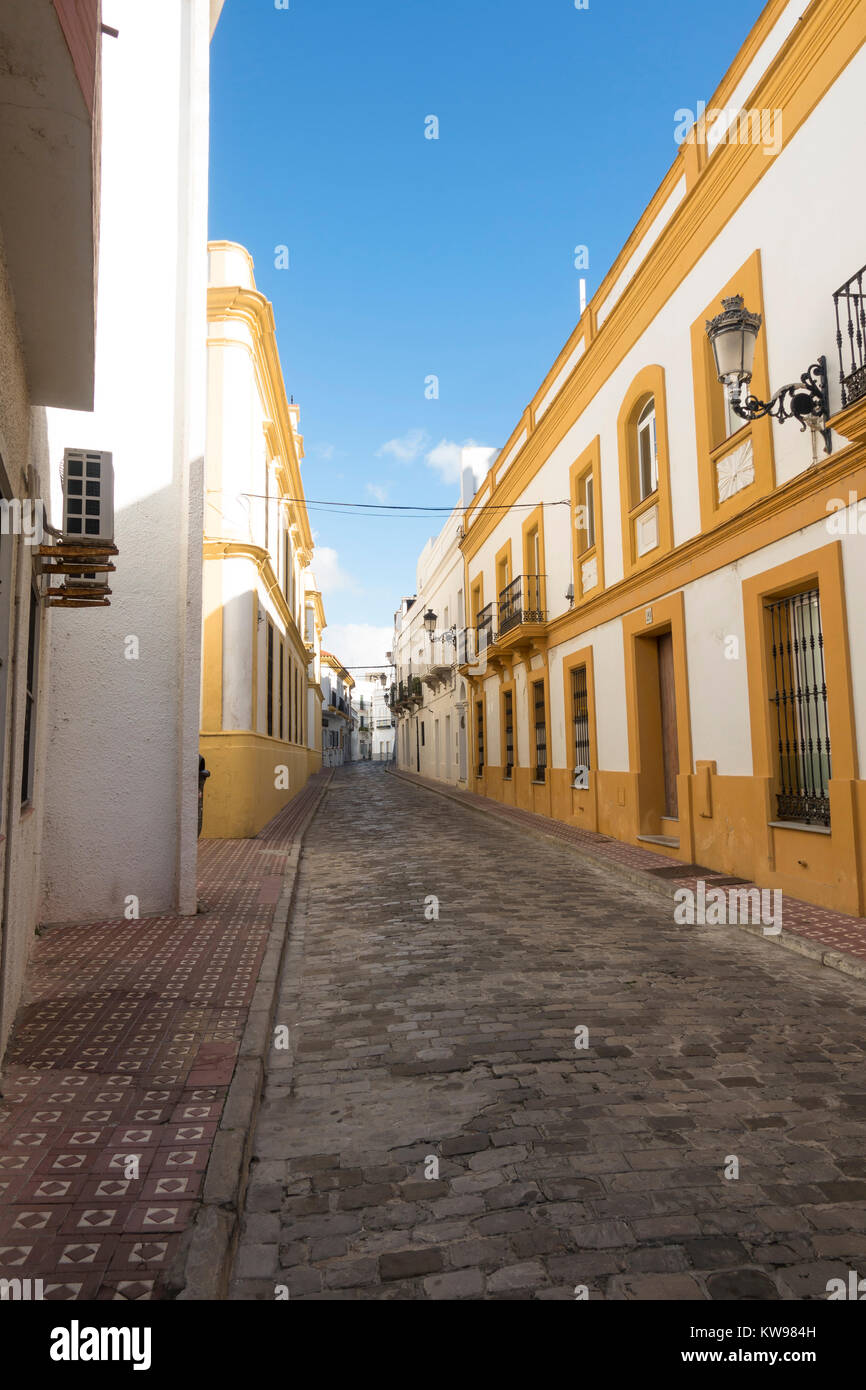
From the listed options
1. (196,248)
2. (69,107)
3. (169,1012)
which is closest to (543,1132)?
(169,1012)

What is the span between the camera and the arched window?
36.5 ft

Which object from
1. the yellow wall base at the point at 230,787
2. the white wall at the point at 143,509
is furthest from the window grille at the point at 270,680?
the white wall at the point at 143,509

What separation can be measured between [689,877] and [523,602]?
30.3 ft

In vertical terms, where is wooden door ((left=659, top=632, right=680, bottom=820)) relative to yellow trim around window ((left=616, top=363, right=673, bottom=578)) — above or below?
below

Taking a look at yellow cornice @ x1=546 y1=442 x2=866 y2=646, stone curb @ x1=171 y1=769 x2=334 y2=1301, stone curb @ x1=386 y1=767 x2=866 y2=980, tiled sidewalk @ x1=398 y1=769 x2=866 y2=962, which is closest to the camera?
Result: stone curb @ x1=171 y1=769 x2=334 y2=1301

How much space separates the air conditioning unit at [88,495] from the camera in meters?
5.04

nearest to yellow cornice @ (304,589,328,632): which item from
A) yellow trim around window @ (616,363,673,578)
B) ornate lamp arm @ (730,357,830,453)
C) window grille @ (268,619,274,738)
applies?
window grille @ (268,619,274,738)

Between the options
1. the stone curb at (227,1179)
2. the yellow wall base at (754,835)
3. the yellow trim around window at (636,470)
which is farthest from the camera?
the yellow trim around window at (636,470)

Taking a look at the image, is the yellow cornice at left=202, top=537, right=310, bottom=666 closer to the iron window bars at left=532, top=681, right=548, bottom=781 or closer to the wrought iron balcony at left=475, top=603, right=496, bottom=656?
the wrought iron balcony at left=475, top=603, right=496, bottom=656

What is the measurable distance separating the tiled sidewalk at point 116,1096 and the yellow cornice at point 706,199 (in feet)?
27.5

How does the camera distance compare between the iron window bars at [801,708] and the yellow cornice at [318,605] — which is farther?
the yellow cornice at [318,605]

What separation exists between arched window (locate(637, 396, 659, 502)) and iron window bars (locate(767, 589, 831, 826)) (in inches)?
153

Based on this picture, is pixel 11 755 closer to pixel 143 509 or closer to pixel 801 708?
pixel 143 509

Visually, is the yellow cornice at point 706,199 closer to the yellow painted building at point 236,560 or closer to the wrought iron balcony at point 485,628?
the wrought iron balcony at point 485,628
